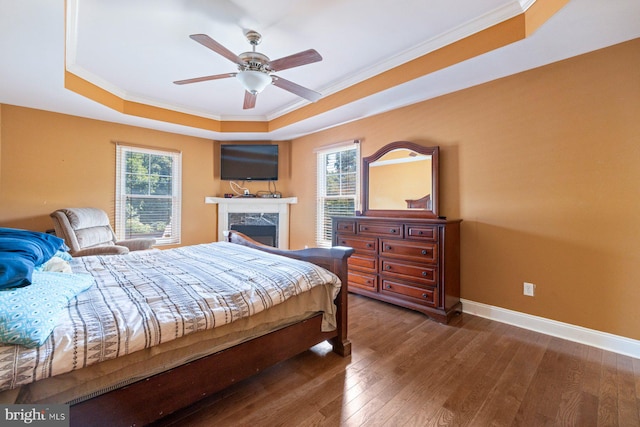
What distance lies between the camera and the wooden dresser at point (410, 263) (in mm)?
2618

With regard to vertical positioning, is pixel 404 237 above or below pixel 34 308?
above

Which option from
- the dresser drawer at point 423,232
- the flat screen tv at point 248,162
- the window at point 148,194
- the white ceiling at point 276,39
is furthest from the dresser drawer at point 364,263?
the window at point 148,194

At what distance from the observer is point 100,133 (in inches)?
148

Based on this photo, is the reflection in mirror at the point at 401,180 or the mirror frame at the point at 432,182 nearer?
the mirror frame at the point at 432,182

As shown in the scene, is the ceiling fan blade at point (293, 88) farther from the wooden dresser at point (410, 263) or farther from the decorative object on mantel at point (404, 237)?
the wooden dresser at point (410, 263)

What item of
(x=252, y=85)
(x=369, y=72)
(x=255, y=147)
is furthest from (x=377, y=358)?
(x=255, y=147)

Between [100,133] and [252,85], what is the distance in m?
2.92

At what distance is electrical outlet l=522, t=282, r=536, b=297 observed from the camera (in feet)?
8.06

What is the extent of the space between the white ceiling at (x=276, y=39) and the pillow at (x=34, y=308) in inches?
69.7

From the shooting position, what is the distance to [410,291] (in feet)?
9.23

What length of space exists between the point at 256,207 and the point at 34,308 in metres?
3.86

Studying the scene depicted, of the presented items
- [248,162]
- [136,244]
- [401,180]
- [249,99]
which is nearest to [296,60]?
[249,99]

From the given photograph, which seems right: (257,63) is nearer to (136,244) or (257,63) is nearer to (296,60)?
(296,60)

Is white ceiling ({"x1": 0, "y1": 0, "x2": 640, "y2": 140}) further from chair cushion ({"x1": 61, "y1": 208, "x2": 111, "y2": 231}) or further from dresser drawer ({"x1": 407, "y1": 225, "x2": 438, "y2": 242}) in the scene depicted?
dresser drawer ({"x1": 407, "y1": 225, "x2": 438, "y2": 242})
